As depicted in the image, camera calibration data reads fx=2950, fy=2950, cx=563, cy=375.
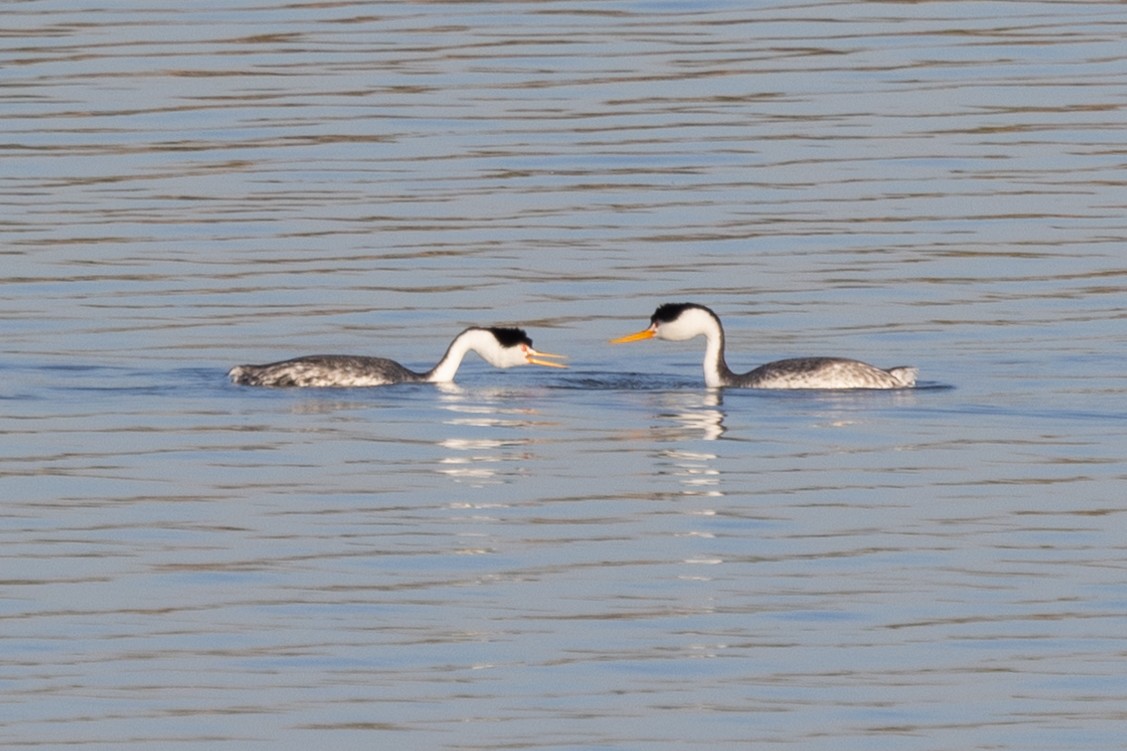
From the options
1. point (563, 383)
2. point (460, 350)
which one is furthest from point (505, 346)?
point (563, 383)

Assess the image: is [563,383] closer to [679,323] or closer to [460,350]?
[460,350]

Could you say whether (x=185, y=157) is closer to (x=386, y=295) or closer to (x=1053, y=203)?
Result: (x=386, y=295)

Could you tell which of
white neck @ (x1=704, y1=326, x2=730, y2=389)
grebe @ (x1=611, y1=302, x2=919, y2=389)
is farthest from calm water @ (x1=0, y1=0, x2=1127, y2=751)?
white neck @ (x1=704, y1=326, x2=730, y2=389)

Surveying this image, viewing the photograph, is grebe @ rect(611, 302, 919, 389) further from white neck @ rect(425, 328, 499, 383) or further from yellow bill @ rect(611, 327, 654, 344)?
white neck @ rect(425, 328, 499, 383)

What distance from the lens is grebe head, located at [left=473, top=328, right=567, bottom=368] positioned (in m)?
20.8

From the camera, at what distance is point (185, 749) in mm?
11000

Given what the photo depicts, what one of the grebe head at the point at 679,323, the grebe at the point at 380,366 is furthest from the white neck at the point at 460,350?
the grebe head at the point at 679,323

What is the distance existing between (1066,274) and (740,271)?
266cm

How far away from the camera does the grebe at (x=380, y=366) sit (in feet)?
65.7

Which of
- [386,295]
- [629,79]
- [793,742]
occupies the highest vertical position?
[629,79]

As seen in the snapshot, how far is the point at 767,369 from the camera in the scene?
20.2m

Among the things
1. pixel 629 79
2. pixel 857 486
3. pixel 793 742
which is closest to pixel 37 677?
pixel 793 742

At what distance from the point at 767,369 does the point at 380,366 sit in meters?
2.65

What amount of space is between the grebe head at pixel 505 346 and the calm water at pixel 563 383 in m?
0.23
